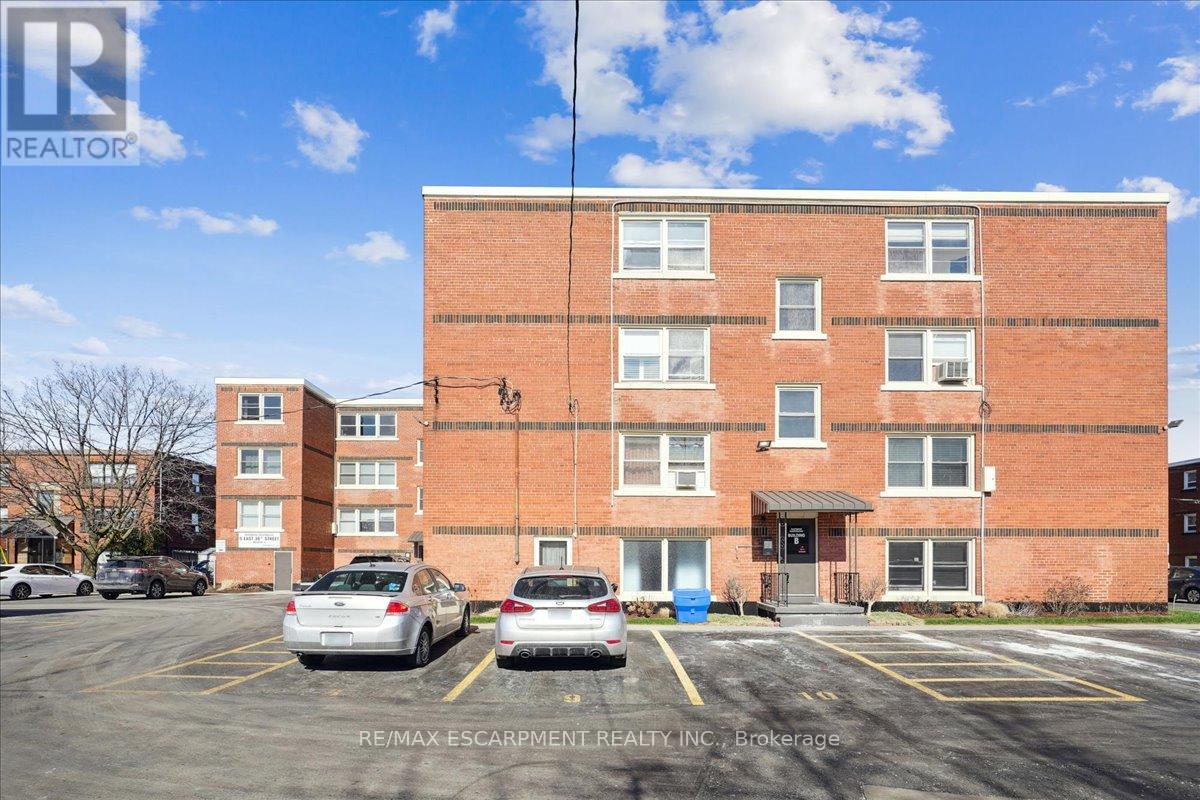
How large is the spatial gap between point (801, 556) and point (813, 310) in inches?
252

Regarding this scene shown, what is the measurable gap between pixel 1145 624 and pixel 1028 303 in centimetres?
828

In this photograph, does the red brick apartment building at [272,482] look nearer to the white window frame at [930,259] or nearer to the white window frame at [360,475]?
the white window frame at [360,475]

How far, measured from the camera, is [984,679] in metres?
12.6

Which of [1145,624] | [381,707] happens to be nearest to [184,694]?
[381,707]

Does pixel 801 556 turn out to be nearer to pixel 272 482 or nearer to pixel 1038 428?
pixel 1038 428

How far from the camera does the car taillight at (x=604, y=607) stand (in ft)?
41.5

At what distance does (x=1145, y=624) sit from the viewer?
2033cm

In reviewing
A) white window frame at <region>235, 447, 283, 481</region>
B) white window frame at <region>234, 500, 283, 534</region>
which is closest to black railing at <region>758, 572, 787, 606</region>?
white window frame at <region>234, 500, 283, 534</region>

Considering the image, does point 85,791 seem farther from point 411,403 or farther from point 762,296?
point 411,403

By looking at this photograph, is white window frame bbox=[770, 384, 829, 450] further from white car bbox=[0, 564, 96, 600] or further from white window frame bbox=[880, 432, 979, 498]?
white car bbox=[0, 564, 96, 600]

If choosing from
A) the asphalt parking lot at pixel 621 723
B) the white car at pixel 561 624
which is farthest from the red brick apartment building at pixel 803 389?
the white car at pixel 561 624

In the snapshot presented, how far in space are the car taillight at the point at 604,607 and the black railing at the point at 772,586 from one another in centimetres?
978

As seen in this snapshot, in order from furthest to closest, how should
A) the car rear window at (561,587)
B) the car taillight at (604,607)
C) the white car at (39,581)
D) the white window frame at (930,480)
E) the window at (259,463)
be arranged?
the window at (259,463)
the white car at (39,581)
the white window frame at (930,480)
the car rear window at (561,587)
the car taillight at (604,607)

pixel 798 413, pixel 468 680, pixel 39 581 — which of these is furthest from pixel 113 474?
pixel 468 680
